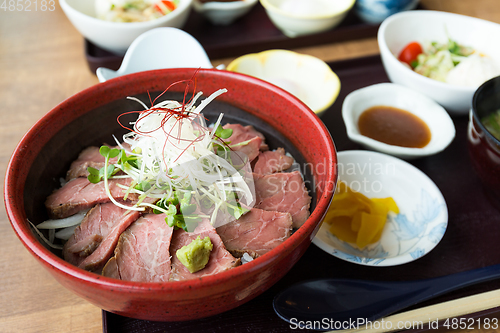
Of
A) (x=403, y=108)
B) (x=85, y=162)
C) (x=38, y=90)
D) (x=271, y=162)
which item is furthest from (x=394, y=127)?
(x=38, y=90)

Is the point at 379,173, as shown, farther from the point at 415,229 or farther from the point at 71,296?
the point at 71,296

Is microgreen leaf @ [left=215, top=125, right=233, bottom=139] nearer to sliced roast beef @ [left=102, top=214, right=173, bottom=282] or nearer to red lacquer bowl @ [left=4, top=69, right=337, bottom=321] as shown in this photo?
red lacquer bowl @ [left=4, top=69, right=337, bottom=321]

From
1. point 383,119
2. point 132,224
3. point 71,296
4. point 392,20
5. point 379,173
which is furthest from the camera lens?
point 392,20

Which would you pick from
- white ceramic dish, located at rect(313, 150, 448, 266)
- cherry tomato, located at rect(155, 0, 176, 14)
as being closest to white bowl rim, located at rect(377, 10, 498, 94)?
white ceramic dish, located at rect(313, 150, 448, 266)

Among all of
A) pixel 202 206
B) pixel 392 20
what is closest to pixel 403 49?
pixel 392 20

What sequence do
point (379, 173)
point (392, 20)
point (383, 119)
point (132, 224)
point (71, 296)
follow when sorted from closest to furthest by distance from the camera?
point (132, 224), point (71, 296), point (379, 173), point (383, 119), point (392, 20)

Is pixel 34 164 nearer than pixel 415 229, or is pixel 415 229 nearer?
pixel 34 164

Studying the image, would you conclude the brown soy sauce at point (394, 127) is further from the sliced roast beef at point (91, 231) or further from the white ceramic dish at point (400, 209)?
the sliced roast beef at point (91, 231)

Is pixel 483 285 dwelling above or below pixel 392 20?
below

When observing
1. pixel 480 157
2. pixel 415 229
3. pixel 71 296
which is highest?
pixel 480 157
